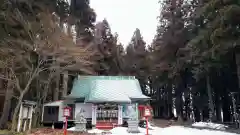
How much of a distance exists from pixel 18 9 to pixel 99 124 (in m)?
9.77

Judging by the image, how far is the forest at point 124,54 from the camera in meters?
14.2

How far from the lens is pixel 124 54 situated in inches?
1355

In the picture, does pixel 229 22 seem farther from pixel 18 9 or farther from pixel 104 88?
pixel 18 9

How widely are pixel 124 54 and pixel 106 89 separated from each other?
17162 mm

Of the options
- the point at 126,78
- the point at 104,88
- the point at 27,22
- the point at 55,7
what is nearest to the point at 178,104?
the point at 126,78

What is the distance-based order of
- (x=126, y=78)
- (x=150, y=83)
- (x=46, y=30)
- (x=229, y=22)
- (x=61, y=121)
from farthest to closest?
(x=150, y=83) → (x=126, y=78) → (x=61, y=121) → (x=229, y=22) → (x=46, y=30)

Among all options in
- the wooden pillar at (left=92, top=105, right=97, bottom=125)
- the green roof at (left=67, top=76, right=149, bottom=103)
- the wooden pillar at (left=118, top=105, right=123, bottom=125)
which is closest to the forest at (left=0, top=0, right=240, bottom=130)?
the green roof at (left=67, top=76, right=149, bottom=103)

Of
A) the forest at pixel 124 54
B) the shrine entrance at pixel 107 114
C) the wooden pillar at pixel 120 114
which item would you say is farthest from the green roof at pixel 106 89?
the forest at pixel 124 54

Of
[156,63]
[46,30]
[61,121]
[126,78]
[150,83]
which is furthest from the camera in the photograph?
[150,83]

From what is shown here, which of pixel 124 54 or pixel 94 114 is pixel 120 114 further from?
pixel 124 54

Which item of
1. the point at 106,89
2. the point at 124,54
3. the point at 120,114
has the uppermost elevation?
the point at 124,54

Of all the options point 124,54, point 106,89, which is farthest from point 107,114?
point 124,54

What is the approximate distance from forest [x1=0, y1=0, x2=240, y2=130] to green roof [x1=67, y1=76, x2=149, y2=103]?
56.0 inches

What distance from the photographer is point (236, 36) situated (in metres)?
15.7
